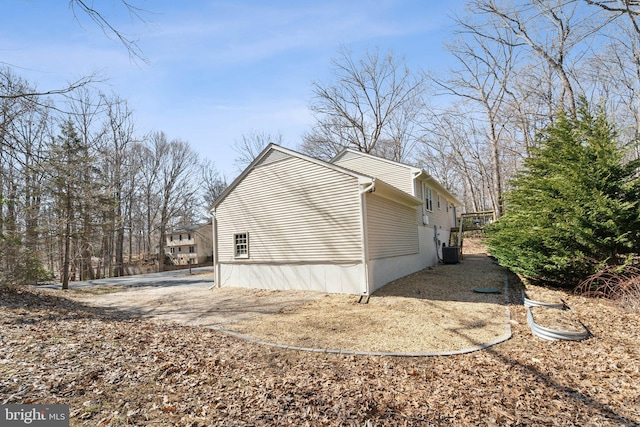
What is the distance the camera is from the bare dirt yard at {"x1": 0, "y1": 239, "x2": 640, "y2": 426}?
2.94 m

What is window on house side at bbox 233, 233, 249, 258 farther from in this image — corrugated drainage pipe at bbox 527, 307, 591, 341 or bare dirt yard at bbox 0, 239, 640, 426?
corrugated drainage pipe at bbox 527, 307, 591, 341

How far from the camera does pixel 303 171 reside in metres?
10.4

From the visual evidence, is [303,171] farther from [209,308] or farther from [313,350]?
[313,350]

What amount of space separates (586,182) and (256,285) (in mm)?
10068

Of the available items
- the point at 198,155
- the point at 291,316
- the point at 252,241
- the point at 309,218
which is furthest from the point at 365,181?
the point at 198,155

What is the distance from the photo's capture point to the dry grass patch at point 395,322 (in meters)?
5.17

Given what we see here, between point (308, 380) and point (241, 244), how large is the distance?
877 cm

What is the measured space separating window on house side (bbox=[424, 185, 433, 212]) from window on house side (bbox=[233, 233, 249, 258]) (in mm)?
8509

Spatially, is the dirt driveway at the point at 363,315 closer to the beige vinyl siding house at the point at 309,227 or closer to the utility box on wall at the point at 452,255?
the beige vinyl siding house at the point at 309,227

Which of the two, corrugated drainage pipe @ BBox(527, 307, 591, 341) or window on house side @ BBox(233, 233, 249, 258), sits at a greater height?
window on house side @ BBox(233, 233, 249, 258)

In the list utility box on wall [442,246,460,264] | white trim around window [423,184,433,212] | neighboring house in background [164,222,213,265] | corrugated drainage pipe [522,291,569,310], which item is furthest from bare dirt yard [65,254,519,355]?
neighboring house in background [164,222,213,265]

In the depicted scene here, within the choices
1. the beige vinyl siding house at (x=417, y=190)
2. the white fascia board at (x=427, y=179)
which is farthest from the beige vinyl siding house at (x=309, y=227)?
the white fascia board at (x=427, y=179)

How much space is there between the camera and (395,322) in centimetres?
635

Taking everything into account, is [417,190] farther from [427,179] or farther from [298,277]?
[298,277]
